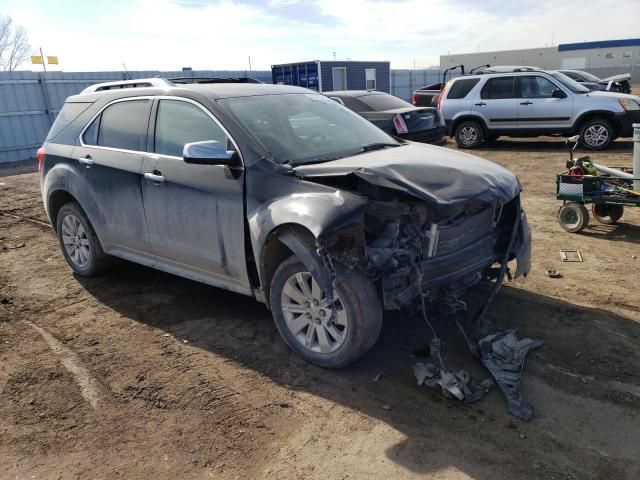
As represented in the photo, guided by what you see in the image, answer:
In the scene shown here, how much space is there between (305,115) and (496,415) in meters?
2.72

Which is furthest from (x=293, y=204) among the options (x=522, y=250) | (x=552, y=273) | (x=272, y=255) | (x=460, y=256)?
(x=552, y=273)

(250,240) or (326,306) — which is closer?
(326,306)

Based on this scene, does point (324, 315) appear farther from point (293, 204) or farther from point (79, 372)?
point (79, 372)

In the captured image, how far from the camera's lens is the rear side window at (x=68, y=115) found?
536 cm

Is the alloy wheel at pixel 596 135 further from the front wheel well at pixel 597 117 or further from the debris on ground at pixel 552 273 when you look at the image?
the debris on ground at pixel 552 273

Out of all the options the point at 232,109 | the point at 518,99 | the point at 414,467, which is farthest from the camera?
the point at 518,99

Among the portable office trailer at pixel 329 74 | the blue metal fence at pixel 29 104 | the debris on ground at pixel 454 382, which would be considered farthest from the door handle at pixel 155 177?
the portable office trailer at pixel 329 74

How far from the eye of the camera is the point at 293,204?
352 cm

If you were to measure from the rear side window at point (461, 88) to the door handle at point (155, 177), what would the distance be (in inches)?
428

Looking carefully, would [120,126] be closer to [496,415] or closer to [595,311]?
[496,415]

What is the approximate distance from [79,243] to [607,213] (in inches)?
241

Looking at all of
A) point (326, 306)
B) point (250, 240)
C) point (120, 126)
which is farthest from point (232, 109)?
point (326, 306)

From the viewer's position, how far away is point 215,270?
4180 millimetres

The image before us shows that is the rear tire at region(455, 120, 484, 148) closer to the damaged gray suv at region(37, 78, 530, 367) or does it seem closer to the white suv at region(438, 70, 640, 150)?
the white suv at region(438, 70, 640, 150)
